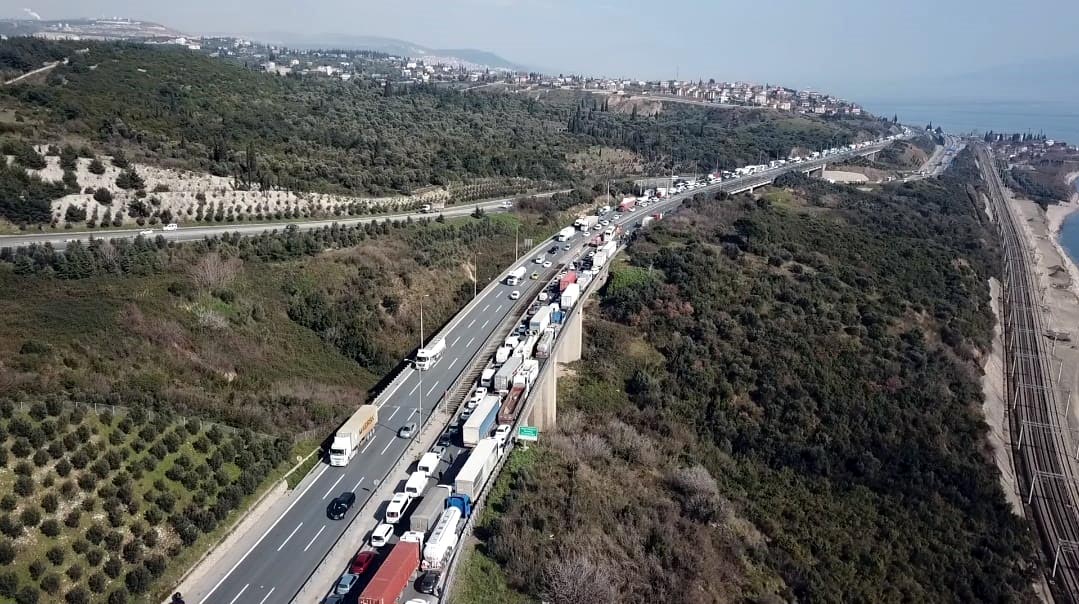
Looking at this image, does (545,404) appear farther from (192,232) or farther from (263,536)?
(192,232)

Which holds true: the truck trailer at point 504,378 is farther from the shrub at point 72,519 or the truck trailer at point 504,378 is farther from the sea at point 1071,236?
the sea at point 1071,236

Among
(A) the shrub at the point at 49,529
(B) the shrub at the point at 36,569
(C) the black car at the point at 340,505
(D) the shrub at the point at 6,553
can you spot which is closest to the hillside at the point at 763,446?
(C) the black car at the point at 340,505

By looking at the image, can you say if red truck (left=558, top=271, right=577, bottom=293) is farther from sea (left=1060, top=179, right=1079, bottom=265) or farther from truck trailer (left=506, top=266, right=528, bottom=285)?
sea (left=1060, top=179, right=1079, bottom=265)

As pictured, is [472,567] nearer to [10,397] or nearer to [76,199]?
[10,397]

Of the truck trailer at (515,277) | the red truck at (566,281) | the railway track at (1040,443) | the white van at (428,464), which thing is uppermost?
the red truck at (566,281)

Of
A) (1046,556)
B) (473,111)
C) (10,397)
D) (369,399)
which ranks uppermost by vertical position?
(473,111)

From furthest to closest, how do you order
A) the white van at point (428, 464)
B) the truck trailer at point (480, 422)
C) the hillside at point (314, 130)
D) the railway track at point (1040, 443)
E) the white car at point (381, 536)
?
1. the hillside at point (314, 130)
2. the railway track at point (1040, 443)
3. the truck trailer at point (480, 422)
4. the white van at point (428, 464)
5. the white car at point (381, 536)

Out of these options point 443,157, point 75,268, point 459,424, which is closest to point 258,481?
point 459,424
